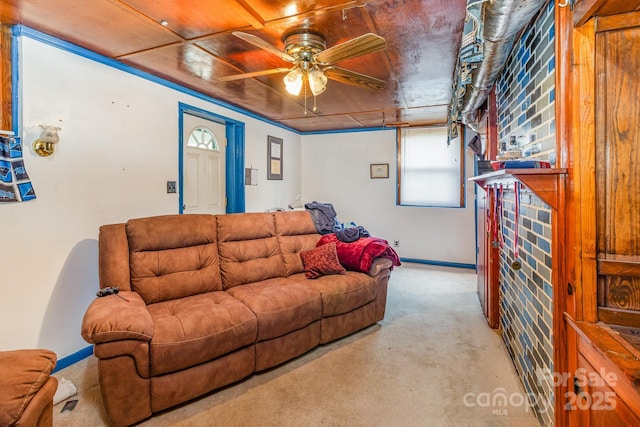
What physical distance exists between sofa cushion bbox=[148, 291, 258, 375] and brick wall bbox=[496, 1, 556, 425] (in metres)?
1.65

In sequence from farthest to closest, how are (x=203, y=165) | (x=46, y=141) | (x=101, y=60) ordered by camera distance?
(x=203, y=165) < (x=101, y=60) < (x=46, y=141)

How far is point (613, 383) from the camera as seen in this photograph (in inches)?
40.7

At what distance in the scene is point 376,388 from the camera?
2121 millimetres

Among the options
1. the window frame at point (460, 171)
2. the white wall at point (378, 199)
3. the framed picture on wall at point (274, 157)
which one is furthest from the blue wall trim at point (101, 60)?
the window frame at point (460, 171)

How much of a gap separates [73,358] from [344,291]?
211 centimetres

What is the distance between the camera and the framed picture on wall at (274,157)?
5043 millimetres

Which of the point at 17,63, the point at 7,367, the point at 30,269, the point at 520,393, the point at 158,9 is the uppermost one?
the point at 158,9

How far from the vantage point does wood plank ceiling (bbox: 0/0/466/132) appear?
74.9 inches

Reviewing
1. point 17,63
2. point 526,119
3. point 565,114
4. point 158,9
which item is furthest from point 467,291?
point 17,63

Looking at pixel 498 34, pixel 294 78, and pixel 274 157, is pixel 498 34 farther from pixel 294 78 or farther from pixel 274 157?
pixel 274 157

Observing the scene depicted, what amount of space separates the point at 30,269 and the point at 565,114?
3.23 m

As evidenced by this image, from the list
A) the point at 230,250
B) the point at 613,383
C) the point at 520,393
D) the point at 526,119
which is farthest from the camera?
the point at 230,250

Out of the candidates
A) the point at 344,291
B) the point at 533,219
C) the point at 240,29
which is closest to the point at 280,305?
the point at 344,291

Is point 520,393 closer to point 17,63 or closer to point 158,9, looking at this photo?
point 158,9
